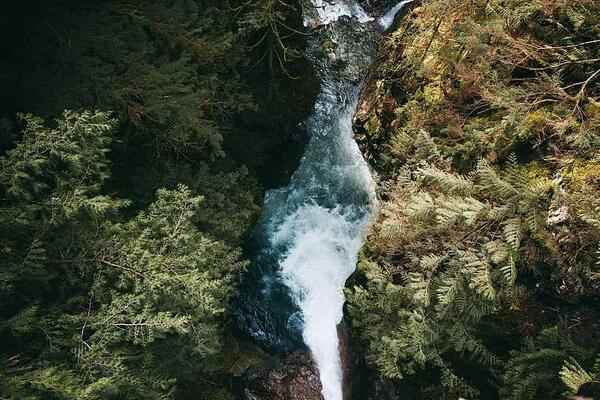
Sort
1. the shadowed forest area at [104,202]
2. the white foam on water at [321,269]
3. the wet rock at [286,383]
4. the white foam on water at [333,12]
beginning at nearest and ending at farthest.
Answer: the shadowed forest area at [104,202], the wet rock at [286,383], the white foam on water at [321,269], the white foam on water at [333,12]

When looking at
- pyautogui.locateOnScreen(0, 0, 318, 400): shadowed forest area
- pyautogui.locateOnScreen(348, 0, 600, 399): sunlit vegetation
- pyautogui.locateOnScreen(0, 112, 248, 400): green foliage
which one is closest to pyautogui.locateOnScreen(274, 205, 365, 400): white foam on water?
pyautogui.locateOnScreen(348, 0, 600, 399): sunlit vegetation

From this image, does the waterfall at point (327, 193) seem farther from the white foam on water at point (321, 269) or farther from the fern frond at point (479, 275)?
the fern frond at point (479, 275)

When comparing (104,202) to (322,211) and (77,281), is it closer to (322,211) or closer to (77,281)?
(77,281)

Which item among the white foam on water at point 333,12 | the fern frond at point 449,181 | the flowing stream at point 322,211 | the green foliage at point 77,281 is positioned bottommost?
the green foliage at point 77,281

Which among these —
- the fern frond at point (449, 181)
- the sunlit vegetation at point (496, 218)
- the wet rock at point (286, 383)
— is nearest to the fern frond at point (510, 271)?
the sunlit vegetation at point (496, 218)

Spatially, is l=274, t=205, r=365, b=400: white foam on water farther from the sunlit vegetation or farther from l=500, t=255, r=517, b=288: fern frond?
l=500, t=255, r=517, b=288: fern frond

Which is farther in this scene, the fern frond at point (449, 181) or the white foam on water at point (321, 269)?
the white foam on water at point (321, 269)

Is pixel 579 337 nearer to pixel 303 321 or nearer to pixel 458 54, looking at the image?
pixel 458 54

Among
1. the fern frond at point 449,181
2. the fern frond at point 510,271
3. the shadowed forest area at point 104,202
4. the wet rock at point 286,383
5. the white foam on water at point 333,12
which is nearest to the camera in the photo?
the shadowed forest area at point 104,202
